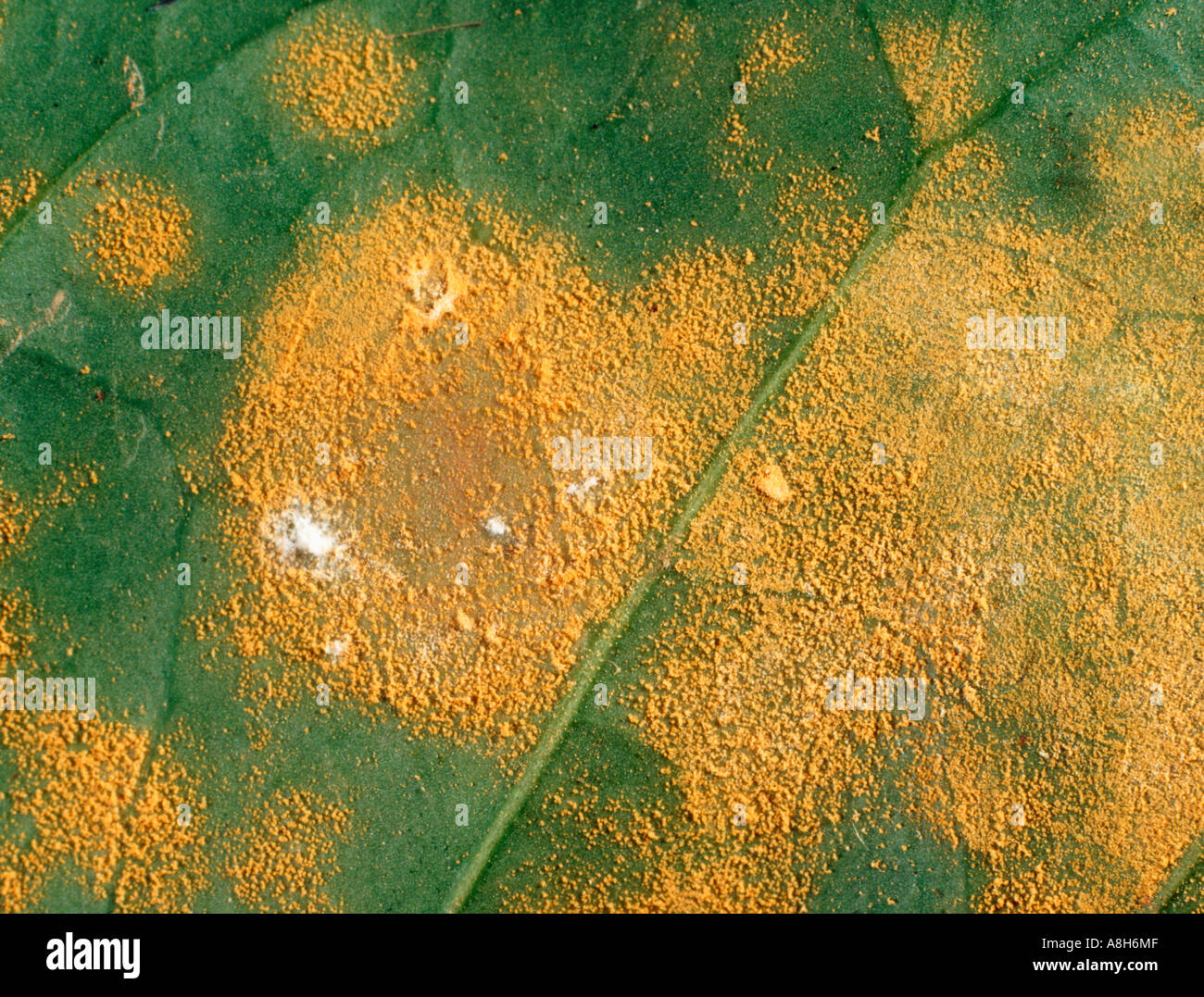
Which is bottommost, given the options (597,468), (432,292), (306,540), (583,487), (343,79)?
(306,540)

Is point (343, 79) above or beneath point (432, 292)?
above

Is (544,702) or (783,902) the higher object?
(544,702)

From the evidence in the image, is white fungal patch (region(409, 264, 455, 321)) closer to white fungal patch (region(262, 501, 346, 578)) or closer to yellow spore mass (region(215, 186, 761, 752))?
yellow spore mass (region(215, 186, 761, 752))

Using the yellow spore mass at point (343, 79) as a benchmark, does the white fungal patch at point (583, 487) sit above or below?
below

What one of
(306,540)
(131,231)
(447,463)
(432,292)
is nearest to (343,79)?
(432,292)

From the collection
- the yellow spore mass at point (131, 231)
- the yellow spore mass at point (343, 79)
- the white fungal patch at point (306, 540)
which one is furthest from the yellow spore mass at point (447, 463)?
the yellow spore mass at point (131, 231)

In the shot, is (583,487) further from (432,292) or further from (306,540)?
(306,540)

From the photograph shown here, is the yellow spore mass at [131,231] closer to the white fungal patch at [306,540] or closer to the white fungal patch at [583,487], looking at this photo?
the white fungal patch at [306,540]

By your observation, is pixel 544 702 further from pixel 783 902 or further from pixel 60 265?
pixel 60 265
